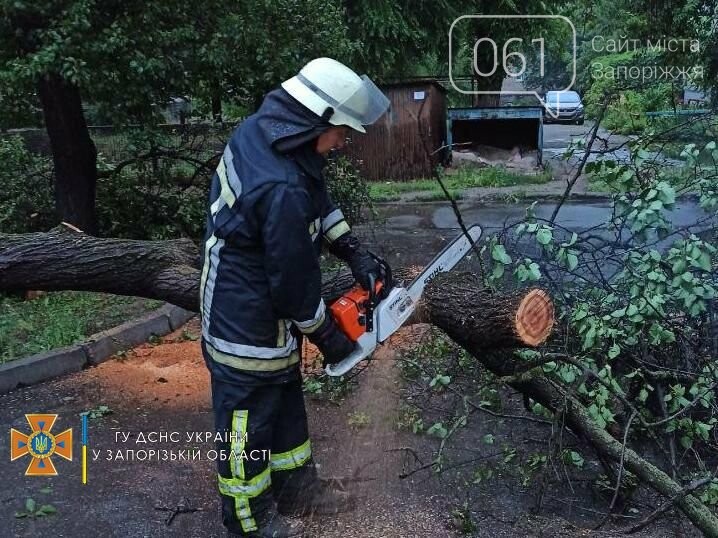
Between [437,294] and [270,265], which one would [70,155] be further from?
[270,265]

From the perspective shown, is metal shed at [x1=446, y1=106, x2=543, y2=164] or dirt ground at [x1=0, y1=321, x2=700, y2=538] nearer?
dirt ground at [x1=0, y1=321, x2=700, y2=538]

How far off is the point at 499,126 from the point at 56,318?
1262 centimetres

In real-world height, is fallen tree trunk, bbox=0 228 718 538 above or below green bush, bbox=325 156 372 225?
above

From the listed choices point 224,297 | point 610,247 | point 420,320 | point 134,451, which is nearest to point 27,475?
point 134,451

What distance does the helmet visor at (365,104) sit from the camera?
242 centimetres

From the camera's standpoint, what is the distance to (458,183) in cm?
1339

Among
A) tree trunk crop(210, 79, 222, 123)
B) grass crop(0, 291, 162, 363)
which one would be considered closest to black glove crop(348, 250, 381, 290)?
grass crop(0, 291, 162, 363)

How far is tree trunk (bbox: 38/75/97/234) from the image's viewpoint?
641 cm

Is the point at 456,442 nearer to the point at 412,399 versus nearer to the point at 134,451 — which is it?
the point at 412,399

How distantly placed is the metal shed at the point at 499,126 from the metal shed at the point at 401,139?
2.09 ft

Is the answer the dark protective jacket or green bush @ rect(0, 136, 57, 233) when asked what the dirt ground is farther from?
green bush @ rect(0, 136, 57, 233)

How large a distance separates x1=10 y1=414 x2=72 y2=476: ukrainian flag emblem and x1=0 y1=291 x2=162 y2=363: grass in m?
0.88

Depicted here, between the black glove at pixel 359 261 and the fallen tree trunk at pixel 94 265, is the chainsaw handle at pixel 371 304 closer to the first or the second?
the black glove at pixel 359 261

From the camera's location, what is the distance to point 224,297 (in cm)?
252
